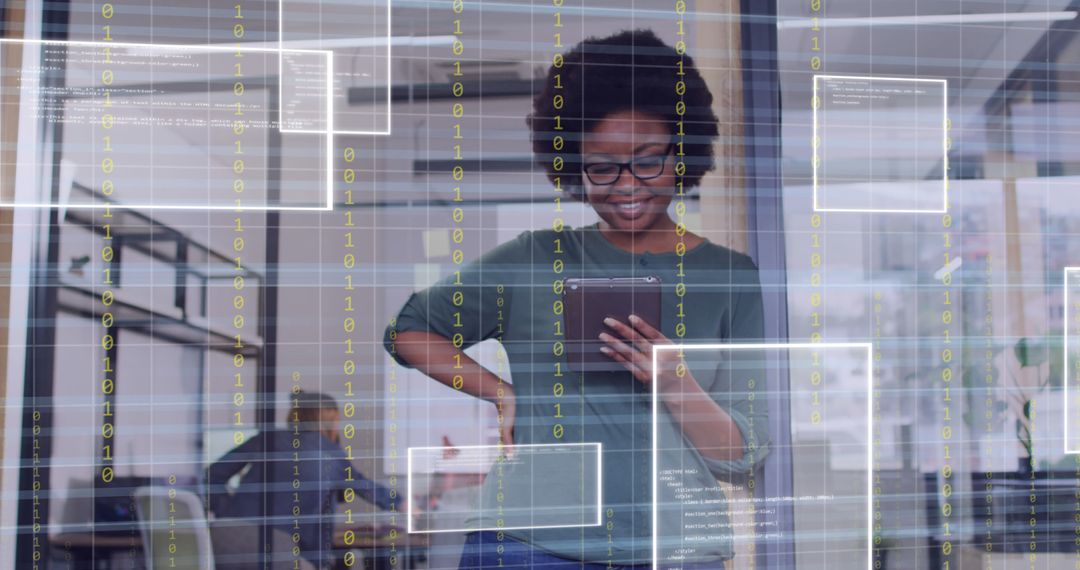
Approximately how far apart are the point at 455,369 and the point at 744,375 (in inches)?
12.6

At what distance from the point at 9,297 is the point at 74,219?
101 mm

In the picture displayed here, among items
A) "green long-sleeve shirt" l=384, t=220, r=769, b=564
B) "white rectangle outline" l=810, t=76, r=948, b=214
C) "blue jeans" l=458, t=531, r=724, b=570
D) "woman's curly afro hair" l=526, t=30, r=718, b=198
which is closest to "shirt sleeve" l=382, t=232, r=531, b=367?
"green long-sleeve shirt" l=384, t=220, r=769, b=564

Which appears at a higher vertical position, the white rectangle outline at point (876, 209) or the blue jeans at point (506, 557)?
the white rectangle outline at point (876, 209)

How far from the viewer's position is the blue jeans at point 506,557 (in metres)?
0.87

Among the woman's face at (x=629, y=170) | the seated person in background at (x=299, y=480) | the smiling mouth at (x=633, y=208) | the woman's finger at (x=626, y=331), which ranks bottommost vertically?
the seated person in background at (x=299, y=480)

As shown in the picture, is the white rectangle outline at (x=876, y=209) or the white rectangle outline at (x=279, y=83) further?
the white rectangle outline at (x=876, y=209)

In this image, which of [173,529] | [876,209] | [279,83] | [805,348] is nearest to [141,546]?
[173,529]

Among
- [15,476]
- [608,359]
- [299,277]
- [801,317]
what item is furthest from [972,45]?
[15,476]

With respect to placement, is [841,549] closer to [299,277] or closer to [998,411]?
[998,411]

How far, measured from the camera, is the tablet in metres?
0.87

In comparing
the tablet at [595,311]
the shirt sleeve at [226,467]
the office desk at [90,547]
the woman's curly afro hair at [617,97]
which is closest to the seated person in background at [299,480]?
the shirt sleeve at [226,467]

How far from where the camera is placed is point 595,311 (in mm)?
870

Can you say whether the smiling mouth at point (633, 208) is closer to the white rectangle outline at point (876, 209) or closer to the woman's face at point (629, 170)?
the woman's face at point (629, 170)

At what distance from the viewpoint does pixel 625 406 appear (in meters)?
0.87
